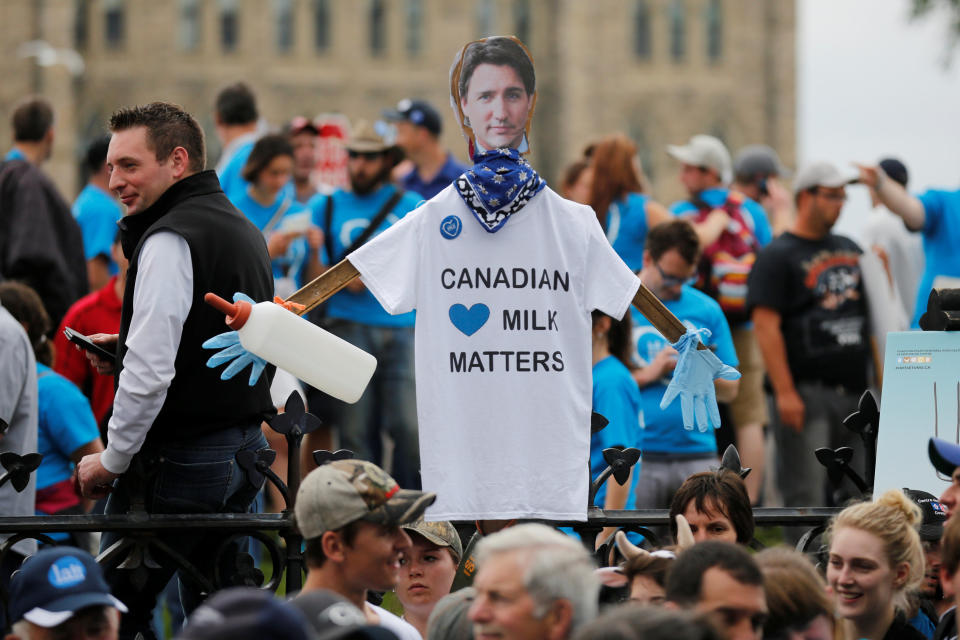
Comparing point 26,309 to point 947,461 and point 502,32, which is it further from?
point 502,32

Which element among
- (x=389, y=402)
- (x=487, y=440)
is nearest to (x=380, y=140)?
(x=389, y=402)

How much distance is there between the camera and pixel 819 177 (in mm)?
9086

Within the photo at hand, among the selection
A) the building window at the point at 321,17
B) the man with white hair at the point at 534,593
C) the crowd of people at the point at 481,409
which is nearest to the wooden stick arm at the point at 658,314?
the crowd of people at the point at 481,409

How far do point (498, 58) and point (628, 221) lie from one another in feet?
11.4

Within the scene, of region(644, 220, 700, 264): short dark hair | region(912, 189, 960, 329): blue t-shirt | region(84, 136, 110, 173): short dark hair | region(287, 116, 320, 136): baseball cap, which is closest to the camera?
region(644, 220, 700, 264): short dark hair

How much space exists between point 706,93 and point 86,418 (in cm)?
5394

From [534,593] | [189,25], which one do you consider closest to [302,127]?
[534,593]

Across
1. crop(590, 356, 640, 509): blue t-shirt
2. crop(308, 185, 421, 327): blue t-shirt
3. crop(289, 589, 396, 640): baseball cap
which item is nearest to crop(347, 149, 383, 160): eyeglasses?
crop(308, 185, 421, 327): blue t-shirt

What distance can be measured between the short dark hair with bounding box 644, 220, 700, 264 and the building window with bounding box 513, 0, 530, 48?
172 feet

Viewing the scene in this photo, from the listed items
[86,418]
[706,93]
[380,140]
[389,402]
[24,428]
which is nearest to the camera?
[24,428]

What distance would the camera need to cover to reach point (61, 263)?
937 cm

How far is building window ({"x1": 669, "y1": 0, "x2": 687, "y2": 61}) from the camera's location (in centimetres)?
6031

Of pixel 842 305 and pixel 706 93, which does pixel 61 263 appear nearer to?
pixel 842 305

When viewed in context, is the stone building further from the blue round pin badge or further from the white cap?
the blue round pin badge
